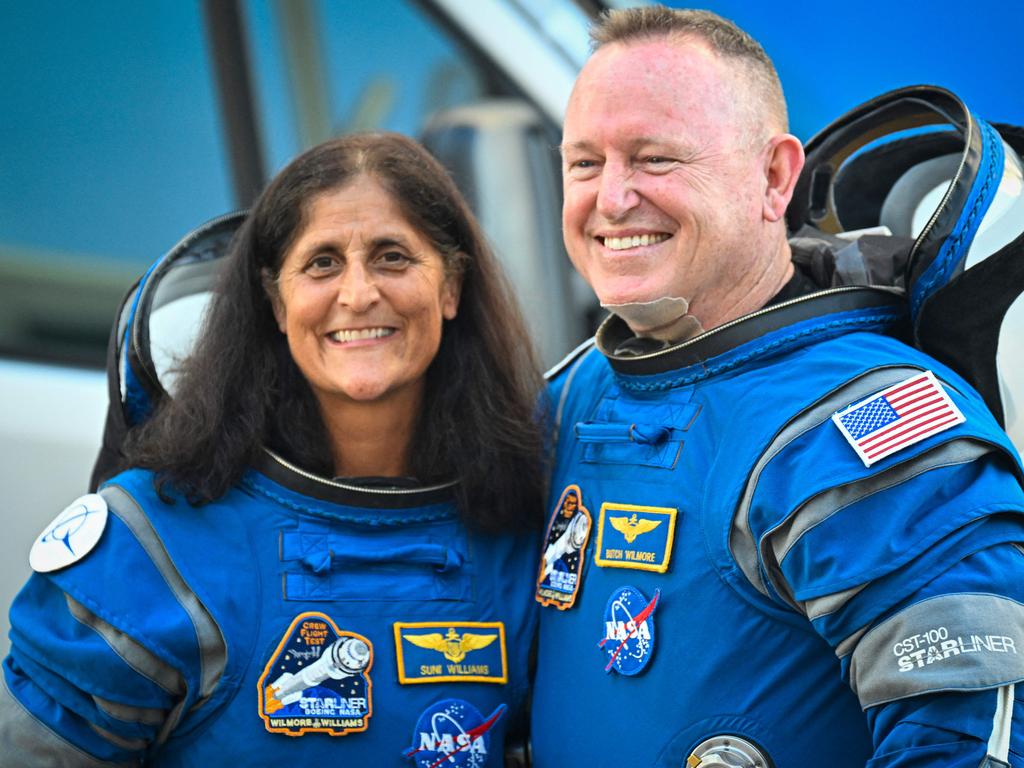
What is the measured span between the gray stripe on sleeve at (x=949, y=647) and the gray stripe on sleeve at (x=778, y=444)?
227mm

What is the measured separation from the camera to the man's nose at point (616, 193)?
89.0 inches

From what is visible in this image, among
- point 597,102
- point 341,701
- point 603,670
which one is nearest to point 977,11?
point 597,102

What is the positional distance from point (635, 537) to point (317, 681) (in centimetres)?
55

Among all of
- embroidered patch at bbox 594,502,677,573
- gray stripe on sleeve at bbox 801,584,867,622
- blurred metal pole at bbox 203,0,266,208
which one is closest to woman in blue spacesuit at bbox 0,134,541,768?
embroidered patch at bbox 594,502,677,573

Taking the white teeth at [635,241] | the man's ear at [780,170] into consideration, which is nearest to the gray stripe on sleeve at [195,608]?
the white teeth at [635,241]

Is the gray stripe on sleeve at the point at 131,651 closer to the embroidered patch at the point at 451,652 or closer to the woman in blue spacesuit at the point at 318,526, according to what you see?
the woman in blue spacesuit at the point at 318,526

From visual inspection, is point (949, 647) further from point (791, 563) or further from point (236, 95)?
point (236, 95)

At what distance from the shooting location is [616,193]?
89.1 inches

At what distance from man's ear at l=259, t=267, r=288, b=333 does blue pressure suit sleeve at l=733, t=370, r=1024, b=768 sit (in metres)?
0.98

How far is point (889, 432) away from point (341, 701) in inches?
37.7

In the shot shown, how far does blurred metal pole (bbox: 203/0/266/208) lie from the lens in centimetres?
367

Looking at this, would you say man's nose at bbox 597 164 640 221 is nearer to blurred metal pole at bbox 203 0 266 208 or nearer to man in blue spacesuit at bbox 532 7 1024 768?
man in blue spacesuit at bbox 532 7 1024 768

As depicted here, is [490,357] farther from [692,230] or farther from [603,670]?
[603,670]

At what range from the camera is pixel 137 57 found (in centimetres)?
363
